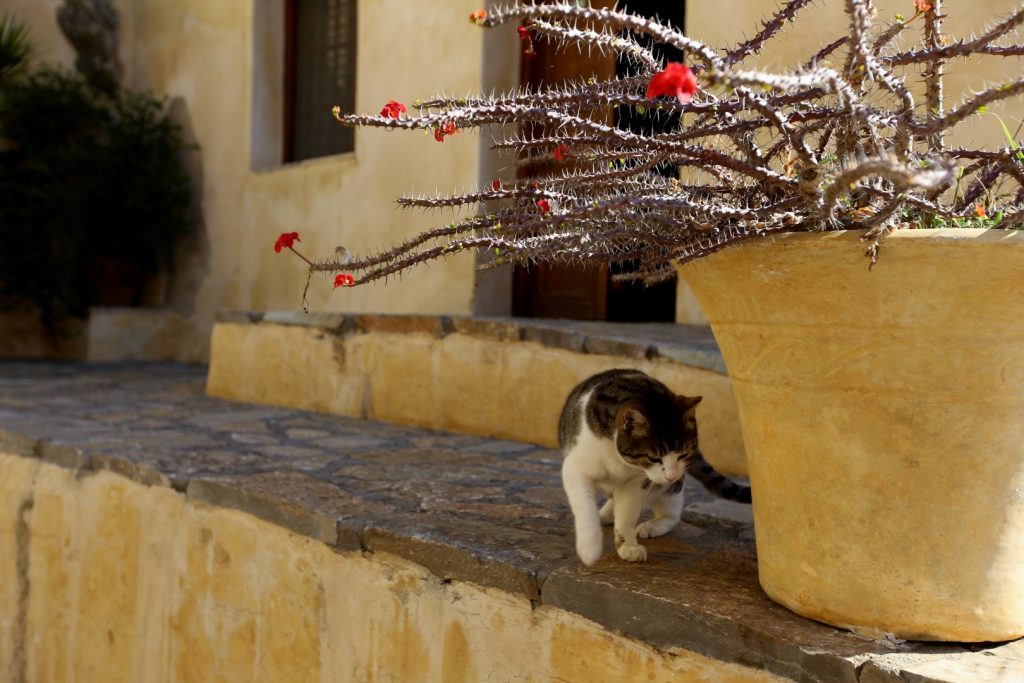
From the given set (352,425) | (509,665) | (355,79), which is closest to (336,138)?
(355,79)

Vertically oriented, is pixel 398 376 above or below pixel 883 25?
below

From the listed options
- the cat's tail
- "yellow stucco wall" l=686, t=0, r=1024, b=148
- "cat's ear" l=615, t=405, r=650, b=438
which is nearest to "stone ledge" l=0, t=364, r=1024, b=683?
Result: the cat's tail

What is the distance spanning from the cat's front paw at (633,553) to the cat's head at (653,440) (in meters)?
0.15

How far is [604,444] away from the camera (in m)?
2.03

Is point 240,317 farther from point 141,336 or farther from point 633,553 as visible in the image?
point 633,553

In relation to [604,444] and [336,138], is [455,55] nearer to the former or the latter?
[336,138]

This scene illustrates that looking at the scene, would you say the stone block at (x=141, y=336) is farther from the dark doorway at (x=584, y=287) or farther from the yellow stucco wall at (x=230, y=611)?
the yellow stucco wall at (x=230, y=611)

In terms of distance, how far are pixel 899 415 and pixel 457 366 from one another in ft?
8.87

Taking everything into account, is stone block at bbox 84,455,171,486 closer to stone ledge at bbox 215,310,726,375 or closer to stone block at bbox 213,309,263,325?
stone ledge at bbox 215,310,726,375

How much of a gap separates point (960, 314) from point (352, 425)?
3.14 m

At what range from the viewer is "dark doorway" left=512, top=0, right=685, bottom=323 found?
5.46 metres

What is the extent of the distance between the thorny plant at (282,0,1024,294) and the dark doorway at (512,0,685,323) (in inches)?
148

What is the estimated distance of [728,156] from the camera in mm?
1423

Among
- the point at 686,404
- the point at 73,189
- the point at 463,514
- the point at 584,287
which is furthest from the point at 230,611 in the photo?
the point at 73,189
